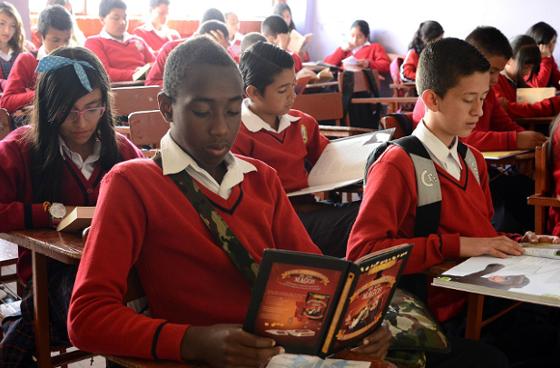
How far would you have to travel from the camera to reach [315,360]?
1.09 m

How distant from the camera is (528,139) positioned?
3.18 meters

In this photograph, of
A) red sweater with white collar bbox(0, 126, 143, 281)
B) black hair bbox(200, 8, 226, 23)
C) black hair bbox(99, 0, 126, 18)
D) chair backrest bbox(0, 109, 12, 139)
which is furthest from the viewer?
black hair bbox(200, 8, 226, 23)

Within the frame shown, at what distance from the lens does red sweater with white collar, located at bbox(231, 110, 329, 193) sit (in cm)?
274

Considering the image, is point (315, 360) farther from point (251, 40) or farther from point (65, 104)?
point (251, 40)

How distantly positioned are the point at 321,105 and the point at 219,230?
9.30 ft

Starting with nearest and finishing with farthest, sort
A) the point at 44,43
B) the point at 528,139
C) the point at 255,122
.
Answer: the point at 255,122 < the point at 528,139 < the point at 44,43

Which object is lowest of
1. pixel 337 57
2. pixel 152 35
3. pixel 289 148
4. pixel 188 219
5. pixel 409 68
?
pixel 337 57

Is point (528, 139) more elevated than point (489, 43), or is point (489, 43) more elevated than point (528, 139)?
point (489, 43)

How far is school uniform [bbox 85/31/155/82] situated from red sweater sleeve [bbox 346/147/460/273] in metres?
4.60

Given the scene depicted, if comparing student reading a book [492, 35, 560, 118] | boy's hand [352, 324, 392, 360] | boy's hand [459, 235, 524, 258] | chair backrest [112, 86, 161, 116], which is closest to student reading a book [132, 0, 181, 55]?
student reading a book [492, 35, 560, 118]

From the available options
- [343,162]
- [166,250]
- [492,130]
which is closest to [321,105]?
[492,130]

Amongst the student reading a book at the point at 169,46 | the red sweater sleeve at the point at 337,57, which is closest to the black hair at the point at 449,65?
the student reading a book at the point at 169,46

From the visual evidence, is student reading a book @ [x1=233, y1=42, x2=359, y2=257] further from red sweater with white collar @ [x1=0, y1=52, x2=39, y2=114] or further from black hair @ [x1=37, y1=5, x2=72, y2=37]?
black hair @ [x1=37, y1=5, x2=72, y2=37]

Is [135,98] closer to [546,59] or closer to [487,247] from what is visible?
[487,247]
